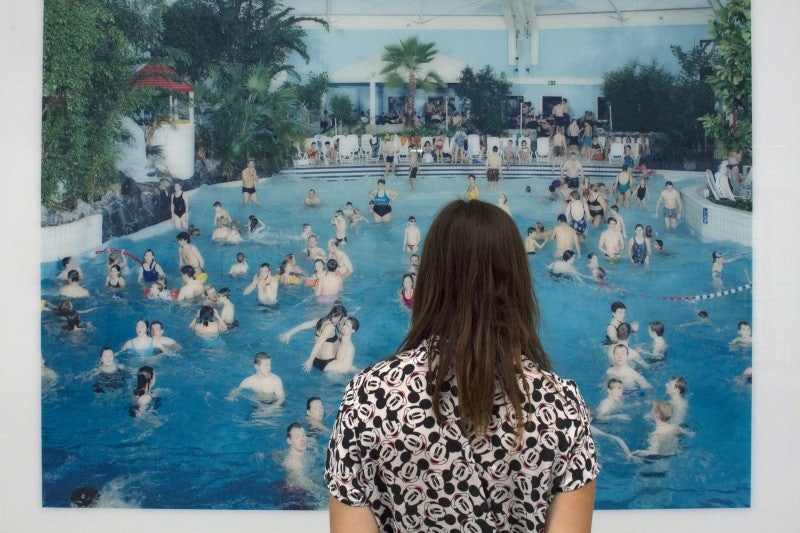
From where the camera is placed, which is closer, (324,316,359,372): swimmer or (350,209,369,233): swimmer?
(324,316,359,372): swimmer

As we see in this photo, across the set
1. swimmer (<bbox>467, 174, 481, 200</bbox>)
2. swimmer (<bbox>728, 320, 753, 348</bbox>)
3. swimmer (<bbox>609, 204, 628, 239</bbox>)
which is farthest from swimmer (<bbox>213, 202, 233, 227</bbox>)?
swimmer (<bbox>728, 320, 753, 348</bbox>)

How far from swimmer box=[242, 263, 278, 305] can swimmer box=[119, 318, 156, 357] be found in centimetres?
50

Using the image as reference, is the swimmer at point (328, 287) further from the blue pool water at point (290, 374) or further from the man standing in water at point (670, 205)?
the man standing in water at point (670, 205)

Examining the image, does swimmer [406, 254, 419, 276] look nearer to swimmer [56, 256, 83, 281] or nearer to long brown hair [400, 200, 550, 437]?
swimmer [56, 256, 83, 281]

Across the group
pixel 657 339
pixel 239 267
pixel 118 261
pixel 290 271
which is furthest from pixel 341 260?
pixel 657 339

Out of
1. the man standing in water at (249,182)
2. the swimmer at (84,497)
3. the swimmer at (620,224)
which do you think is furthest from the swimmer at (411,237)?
the swimmer at (84,497)

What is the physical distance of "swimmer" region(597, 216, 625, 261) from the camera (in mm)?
4539

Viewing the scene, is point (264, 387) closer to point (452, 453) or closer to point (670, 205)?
point (670, 205)

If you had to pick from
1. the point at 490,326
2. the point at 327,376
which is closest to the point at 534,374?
the point at 490,326

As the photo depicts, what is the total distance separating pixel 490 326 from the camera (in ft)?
5.61

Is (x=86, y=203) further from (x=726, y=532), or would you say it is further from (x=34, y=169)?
(x=726, y=532)

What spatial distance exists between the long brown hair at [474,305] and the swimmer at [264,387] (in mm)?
2780

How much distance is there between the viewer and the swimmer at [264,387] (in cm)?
443

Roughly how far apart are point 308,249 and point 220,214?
47 centimetres
